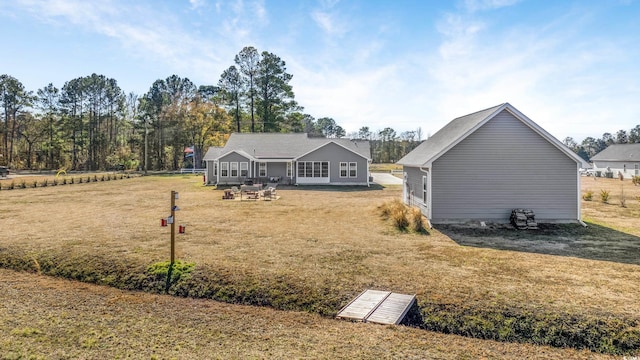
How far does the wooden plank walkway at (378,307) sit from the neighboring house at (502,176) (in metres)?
7.44

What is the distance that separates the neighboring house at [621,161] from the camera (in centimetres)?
4485

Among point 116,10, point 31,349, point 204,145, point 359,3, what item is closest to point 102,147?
point 204,145

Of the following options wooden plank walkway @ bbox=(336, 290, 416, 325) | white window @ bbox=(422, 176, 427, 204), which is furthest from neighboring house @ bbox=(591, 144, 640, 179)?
wooden plank walkway @ bbox=(336, 290, 416, 325)

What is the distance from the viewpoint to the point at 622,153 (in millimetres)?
48125

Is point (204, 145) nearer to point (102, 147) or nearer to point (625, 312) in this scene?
point (102, 147)

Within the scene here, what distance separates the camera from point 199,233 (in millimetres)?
11883

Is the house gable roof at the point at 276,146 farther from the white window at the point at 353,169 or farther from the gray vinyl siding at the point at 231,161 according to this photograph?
the white window at the point at 353,169

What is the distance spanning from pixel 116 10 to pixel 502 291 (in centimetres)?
1455

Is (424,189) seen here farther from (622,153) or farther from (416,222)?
(622,153)

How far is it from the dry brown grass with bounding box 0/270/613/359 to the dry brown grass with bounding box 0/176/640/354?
120 centimetres

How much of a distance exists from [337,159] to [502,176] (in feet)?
59.5

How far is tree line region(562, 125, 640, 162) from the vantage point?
75.0 m

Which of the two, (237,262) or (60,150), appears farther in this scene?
(60,150)

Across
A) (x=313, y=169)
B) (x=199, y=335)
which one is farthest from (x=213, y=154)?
(x=199, y=335)
